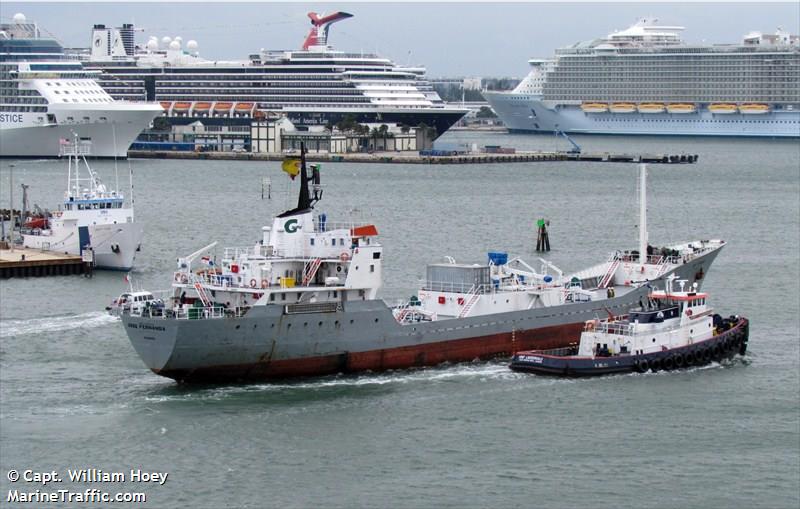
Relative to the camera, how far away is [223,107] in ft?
Result: 440

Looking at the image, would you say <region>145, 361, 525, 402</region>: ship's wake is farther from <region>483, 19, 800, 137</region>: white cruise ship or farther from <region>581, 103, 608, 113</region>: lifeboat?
<region>581, 103, 608, 113</region>: lifeboat

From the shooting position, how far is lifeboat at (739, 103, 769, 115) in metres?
148

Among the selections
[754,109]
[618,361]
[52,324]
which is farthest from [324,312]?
[754,109]

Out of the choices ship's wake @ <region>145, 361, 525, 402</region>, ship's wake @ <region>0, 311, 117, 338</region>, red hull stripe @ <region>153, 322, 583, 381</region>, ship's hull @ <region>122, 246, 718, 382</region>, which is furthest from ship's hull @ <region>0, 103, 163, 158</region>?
ship's wake @ <region>145, 361, 525, 402</region>

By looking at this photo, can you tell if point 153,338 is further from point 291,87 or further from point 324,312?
point 291,87

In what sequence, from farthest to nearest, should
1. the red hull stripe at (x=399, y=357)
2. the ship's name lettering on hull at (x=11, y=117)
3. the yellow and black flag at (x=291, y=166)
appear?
the ship's name lettering on hull at (x=11, y=117) < the yellow and black flag at (x=291, y=166) < the red hull stripe at (x=399, y=357)

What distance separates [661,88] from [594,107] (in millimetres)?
7222

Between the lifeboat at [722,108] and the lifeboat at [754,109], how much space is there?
84cm

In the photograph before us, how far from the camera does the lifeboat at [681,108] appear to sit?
151 m

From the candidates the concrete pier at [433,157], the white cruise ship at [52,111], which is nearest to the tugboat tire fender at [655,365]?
the white cruise ship at [52,111]

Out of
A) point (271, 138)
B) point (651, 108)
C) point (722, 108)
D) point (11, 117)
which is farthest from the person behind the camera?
point (651, 108)

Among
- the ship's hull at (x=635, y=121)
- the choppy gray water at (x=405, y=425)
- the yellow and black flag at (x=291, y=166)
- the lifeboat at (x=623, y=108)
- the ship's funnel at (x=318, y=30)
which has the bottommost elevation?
the choppy gray water at (x=405, y=425)

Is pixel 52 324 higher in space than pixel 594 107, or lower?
lower

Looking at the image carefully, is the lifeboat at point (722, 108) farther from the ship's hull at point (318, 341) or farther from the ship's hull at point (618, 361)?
the ship's hull at point (618, 361)
